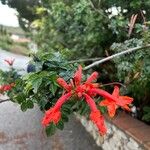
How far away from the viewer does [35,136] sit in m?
6.14

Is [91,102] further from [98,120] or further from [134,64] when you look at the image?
[134,64]

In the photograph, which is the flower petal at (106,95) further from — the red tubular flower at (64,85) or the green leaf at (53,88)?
the green leaf at (53,88)

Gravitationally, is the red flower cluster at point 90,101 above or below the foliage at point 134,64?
above

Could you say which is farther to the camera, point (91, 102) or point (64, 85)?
point (64, 85)

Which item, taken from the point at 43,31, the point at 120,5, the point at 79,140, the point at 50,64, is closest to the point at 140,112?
the point at 79,140

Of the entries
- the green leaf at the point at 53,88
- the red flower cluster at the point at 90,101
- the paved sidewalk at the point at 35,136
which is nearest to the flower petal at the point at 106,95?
the red flower cluster at the point at 90,101

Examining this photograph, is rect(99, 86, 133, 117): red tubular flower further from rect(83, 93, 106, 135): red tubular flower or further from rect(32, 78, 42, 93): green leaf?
rect(32, 78, 42, 93): green leaf

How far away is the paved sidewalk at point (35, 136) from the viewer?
226 inches

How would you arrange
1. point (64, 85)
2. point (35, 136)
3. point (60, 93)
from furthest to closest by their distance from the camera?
point (35, 136), point (60, 93), point (64, 85)

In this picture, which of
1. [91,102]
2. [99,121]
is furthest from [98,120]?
[91,102]

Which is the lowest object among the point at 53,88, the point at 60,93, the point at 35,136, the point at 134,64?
the point at 35,136

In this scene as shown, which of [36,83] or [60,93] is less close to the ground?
[36,83]

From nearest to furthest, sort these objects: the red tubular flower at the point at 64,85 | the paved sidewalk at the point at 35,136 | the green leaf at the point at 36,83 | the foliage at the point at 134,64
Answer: the red tubular flower at the point at 64,85
the green leaf at the point at 36,83
the foliage at the point at 134,64
the paved sidewalk at the point at 35,136

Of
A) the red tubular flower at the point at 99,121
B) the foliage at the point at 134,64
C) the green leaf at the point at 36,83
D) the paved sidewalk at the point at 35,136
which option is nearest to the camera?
the red tubular flower at the point at 99,121
